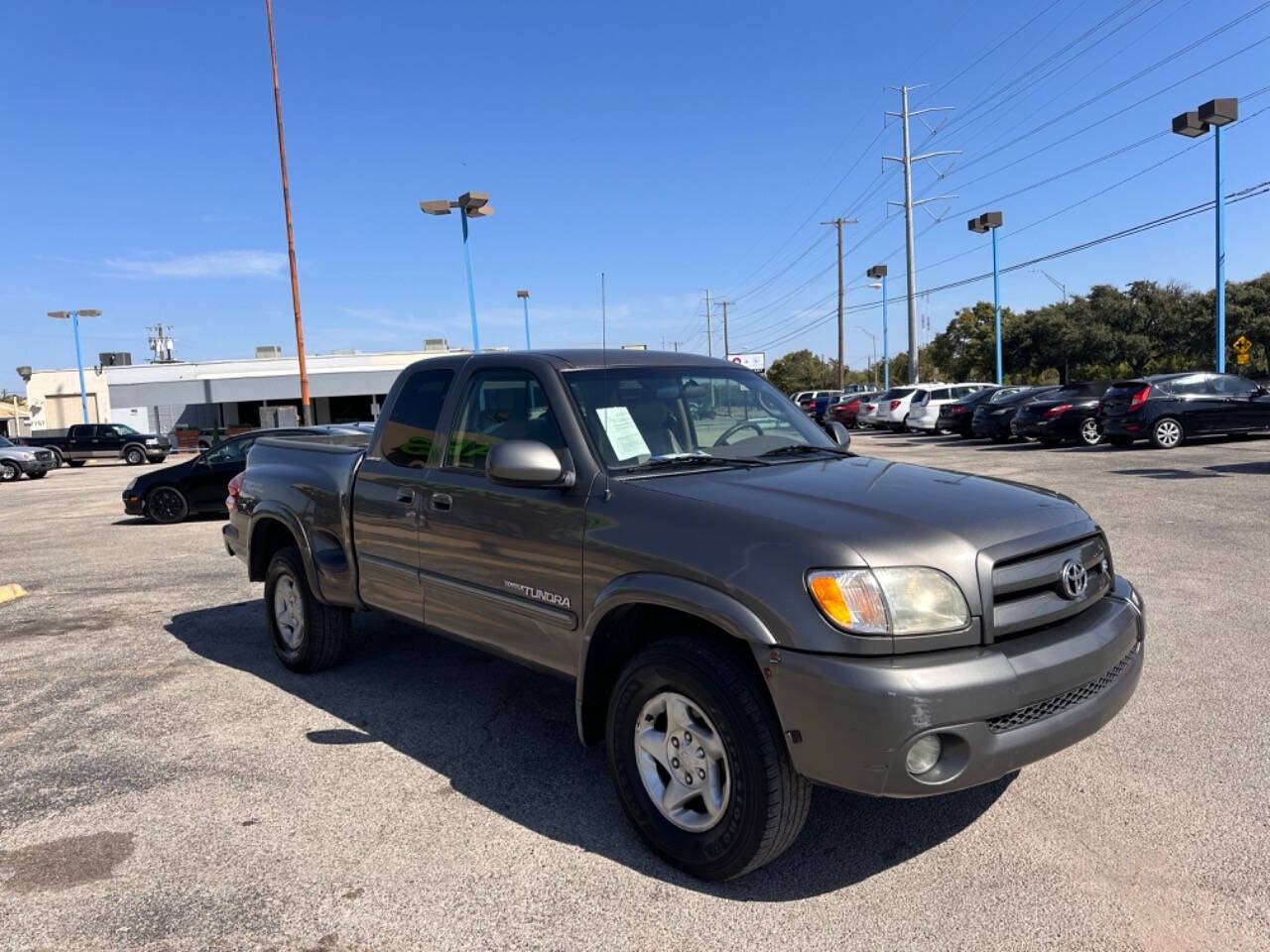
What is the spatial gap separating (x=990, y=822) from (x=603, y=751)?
1718mm

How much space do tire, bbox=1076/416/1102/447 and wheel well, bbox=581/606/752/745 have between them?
1958cm

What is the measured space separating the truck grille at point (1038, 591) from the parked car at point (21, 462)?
3289cm

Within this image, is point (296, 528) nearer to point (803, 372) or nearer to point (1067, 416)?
point (1067, 416)

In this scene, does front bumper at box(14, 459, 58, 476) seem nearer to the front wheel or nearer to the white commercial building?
the white commercial building

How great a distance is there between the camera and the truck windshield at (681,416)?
12.5ft

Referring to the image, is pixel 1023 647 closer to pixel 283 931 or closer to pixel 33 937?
pixel 283 931

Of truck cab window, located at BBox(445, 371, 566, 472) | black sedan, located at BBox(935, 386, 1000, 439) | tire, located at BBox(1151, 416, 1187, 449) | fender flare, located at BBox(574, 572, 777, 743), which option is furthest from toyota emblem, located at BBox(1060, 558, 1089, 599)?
black sedan, located at BBox(935, 386, 1000, 439)

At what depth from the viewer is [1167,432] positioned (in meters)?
18.4

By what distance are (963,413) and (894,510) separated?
25159 mm

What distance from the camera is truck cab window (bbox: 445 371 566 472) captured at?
13.1ft

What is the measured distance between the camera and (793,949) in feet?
Answer: 9.00

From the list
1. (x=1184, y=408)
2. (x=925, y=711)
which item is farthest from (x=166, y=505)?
(x=1184, y=408)

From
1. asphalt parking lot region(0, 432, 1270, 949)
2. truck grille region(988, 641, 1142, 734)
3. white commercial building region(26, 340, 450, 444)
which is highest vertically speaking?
white commercial building region(26, 340, 450, 444)

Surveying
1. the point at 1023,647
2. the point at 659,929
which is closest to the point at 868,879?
the point at 659,929
